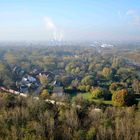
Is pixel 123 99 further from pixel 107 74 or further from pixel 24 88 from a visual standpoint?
pixel 107 74

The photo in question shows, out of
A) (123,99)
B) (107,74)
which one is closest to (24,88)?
(123,99)

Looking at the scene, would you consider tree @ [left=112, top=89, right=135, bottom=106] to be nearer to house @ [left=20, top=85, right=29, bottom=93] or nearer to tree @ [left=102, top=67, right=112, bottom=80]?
house @ [left=20, top=85, right=29, bottom=93]

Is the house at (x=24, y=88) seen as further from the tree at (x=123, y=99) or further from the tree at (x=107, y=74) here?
the tree at (x=107, y=74)

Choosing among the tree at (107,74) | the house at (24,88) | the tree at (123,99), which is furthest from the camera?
the tree at (107,74)

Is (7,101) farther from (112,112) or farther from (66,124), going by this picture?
(112,112)

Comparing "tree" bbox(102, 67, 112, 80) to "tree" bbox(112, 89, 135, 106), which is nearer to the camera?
"tree" bbox(112, 89, 135, 106)

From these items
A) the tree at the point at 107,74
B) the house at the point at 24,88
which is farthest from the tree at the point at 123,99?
the tree at the point at 107,74

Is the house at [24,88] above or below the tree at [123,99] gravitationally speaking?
below

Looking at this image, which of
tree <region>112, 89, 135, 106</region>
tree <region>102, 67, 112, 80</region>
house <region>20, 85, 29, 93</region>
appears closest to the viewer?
tree <region>112, 89, 135, 106</region>

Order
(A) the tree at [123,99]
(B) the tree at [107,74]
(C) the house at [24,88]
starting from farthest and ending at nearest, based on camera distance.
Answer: (B) the tree at [107,74], (C) the house at [24,88], (A) the tree at [123,99]

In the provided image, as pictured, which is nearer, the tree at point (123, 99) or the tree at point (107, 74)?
the tree at point (123, 99)

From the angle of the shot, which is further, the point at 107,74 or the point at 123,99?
the point at 107,74

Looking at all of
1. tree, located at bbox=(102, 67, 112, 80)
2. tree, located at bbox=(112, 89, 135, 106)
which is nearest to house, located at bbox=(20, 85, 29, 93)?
tree, located at bbox=(112, 89, 135, 106)
